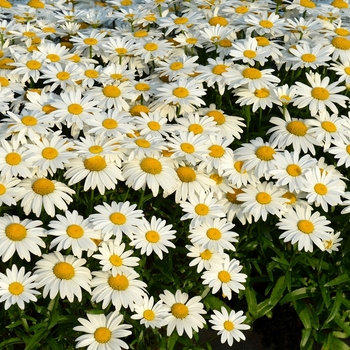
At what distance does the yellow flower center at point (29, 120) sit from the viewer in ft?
10.9

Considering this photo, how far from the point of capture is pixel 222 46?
4227 mm

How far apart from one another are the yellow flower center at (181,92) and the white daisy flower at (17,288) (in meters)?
1.46

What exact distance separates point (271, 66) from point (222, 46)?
61cm

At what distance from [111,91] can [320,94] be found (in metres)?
1.28

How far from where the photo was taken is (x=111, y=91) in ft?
12.4

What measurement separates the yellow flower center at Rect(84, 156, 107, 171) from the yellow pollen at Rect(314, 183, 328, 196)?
113 cm

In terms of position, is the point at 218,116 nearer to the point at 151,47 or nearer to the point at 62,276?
the point at 151,47

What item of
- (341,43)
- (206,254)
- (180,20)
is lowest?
(206,254)

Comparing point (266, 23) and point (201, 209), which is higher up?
point (266, 23)

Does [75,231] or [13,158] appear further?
[13,158]

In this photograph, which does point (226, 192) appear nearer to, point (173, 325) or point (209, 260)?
point (209, 260)

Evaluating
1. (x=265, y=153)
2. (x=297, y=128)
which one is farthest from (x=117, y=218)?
(x=297, y=128)

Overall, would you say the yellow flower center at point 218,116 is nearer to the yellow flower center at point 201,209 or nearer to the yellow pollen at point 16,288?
the yellow flower center at point 201,209

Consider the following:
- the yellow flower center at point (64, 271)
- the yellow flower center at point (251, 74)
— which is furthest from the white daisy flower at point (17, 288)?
the yellow flower center at point (251, 74)
